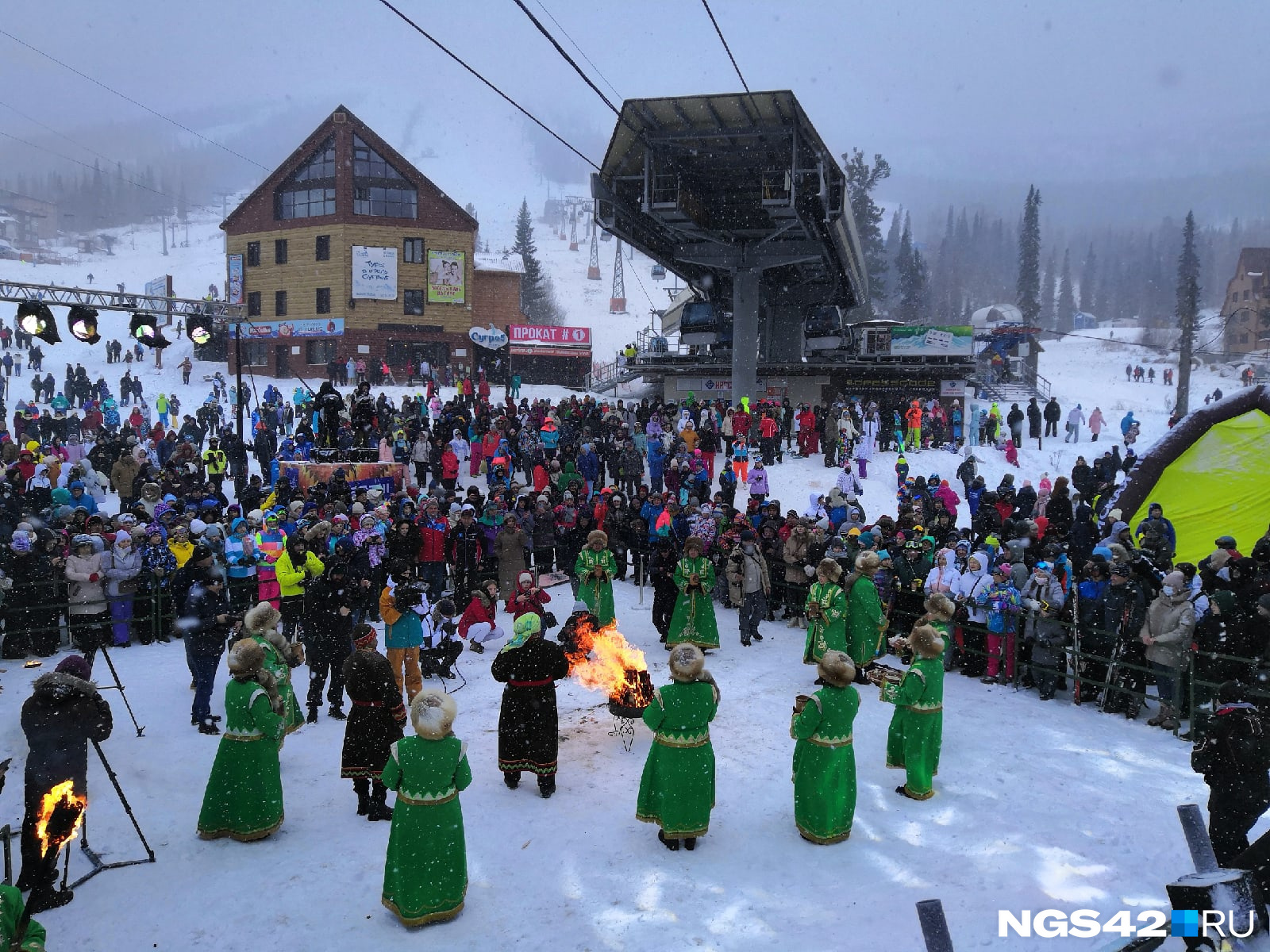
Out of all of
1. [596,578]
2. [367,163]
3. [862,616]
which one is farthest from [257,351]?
[862,616]

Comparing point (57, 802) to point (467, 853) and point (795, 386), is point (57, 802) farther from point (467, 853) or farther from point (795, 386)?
point (795, 386)

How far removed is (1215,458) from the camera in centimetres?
1373

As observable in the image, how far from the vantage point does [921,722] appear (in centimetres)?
762

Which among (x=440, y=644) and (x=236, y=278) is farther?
(x=236, y=278)

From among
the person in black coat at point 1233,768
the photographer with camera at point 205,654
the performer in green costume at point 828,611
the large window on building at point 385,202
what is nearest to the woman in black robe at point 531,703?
the photographer with camera at point 205,654

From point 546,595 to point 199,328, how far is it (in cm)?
1170

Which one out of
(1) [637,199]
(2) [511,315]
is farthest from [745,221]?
(2) [511,315]

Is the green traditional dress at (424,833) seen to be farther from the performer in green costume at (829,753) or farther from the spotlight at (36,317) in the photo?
the spotlight at (36,317)

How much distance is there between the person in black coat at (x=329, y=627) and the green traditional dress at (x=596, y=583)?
11.2 ft

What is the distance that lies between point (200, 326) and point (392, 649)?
1165cm

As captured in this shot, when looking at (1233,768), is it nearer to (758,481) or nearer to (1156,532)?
(1156,532)

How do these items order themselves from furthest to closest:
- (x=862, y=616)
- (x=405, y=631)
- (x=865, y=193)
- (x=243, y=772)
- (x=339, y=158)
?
(x=865, y=193) → (x=339, y=158) → (x=862, y=616) → (x=405, y=631) → (x=243, y=772)

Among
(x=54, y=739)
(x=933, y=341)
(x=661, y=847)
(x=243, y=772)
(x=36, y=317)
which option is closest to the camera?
(x=54, y=739)

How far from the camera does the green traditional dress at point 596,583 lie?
38.5 feet
